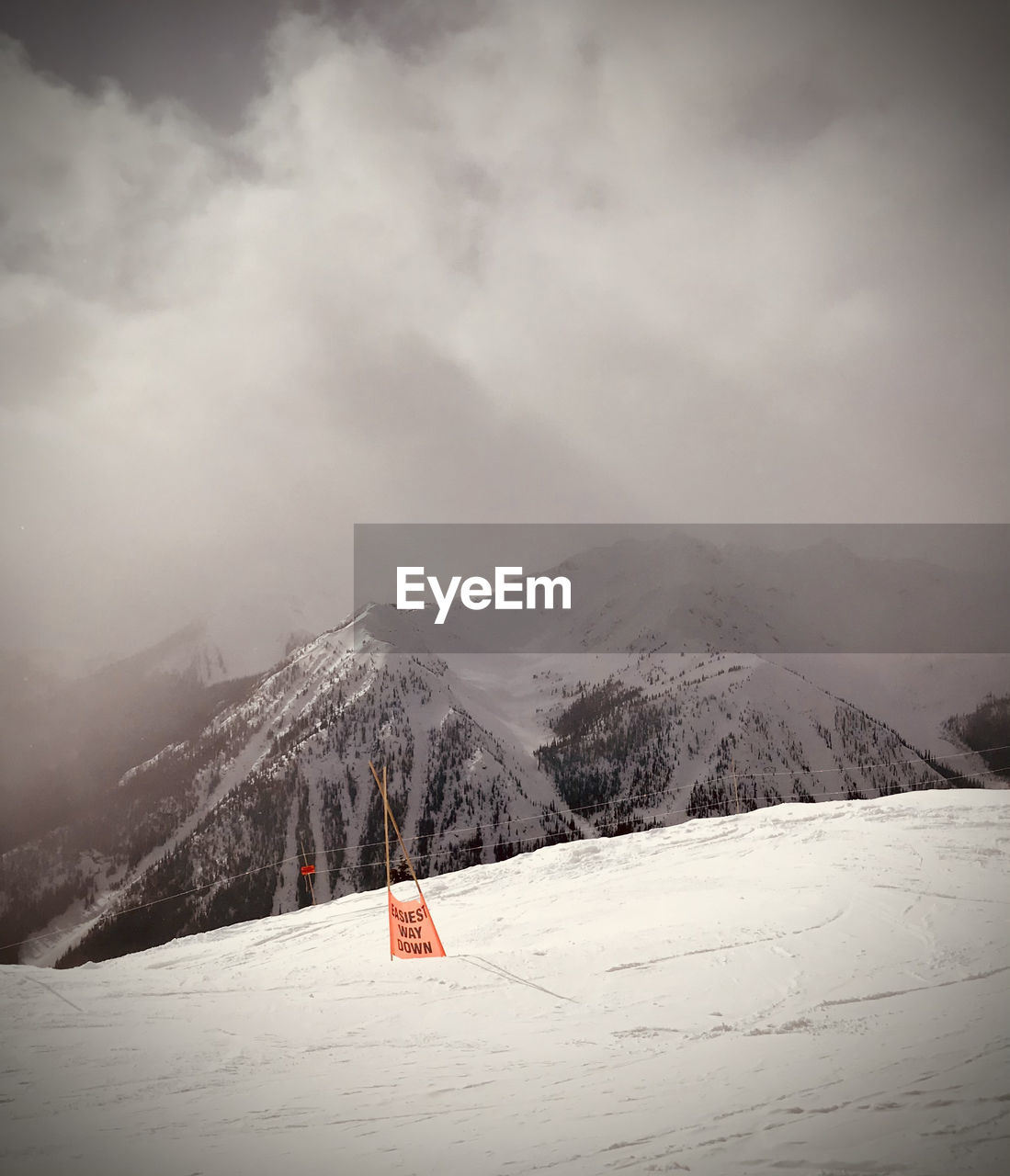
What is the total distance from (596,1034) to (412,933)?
33.9 feet

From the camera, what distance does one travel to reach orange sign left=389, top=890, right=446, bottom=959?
24.0m

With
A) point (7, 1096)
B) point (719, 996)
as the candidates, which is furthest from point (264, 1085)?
point (719, 996)

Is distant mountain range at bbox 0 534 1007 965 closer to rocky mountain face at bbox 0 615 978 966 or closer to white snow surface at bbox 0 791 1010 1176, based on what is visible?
rocky mountain face at bbox 0 615 978 966

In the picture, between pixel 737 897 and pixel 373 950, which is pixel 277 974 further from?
pixel 737 897

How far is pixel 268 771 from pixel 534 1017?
165235 millimetres

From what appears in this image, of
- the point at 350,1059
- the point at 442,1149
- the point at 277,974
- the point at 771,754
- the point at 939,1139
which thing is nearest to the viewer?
the point at 939,1139

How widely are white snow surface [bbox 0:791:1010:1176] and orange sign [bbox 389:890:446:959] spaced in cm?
87

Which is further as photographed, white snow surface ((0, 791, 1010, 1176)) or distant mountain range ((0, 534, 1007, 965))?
distant mountain range ((0, 534, 1007, 965))

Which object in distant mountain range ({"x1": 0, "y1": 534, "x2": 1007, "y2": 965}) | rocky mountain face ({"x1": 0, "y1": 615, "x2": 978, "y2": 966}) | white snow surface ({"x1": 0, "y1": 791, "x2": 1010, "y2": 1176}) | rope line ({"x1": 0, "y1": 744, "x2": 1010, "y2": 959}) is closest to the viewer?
white snow surface ({"x1": 0, "y1": 791, "x2": 1010, "y2": 1176})

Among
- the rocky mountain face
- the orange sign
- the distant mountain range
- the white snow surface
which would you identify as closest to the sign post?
the orange sign

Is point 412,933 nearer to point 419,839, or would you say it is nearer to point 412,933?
point 412,933

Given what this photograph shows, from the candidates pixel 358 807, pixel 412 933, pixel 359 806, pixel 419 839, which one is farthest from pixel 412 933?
pixel 359 806

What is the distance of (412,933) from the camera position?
80.2ft

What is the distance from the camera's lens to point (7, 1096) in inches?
589
